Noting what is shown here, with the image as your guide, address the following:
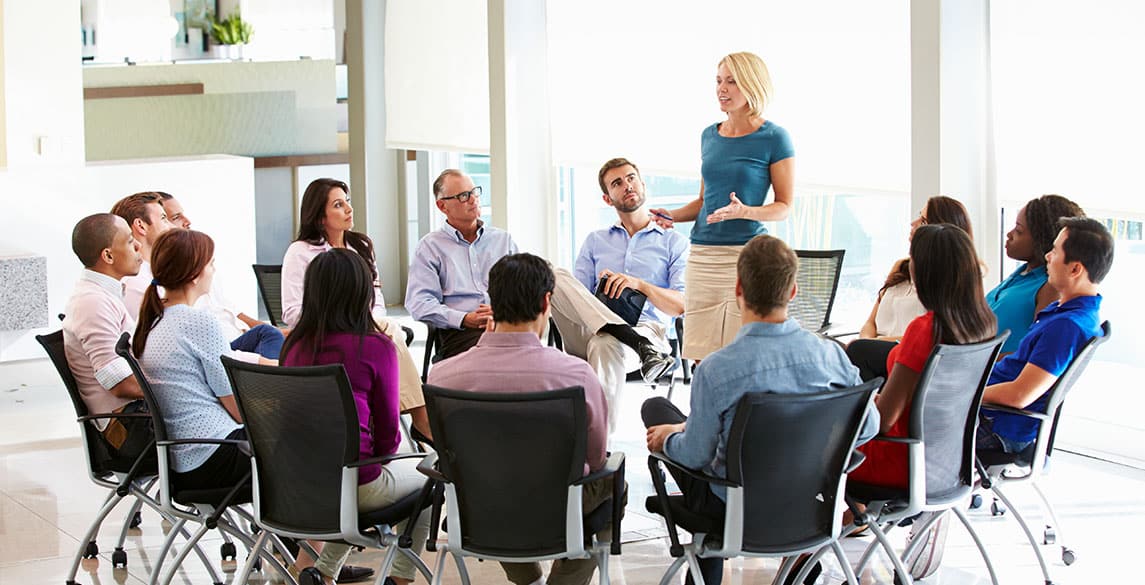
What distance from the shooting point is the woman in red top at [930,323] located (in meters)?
3.48

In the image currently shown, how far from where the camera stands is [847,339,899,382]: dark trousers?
4430mm

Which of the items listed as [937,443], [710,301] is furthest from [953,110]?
[937,443]

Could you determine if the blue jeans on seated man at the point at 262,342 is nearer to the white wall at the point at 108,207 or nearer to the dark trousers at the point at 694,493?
the dark trousers at the point at 694,493

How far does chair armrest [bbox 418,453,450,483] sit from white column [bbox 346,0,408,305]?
7259 mm

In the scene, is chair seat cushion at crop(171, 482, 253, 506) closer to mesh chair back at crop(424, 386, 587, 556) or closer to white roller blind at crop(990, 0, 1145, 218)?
mesh chair back at crop(424, 386, 587, 556)

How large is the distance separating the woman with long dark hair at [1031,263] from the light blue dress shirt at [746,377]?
1.29 m

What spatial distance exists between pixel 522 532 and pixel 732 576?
128cm

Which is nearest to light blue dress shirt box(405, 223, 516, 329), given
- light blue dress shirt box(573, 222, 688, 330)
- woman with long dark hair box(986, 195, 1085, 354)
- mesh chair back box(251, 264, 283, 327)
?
light blue dress shirt box(573, 222, 688, 330)

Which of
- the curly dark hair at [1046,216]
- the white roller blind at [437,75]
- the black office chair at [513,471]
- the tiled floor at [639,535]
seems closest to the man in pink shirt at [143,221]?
the tiled floor at [639,535]

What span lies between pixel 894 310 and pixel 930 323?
49.5 inches

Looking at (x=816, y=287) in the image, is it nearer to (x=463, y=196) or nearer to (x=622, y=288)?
(x=622, y=288)

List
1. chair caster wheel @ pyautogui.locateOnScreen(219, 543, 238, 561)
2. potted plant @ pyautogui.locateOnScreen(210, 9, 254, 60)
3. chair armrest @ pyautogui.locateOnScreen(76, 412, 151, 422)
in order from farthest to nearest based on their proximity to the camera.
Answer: potted plant @ pyautogui.locateOnScreen(210, 9, 254, 60)
chair caster wheel @ pyautogui.locateOnScreen(219, 543, 238, 561)
chair armrest @ pyautogui.locateOnScreen(76, 412, 151, 422)

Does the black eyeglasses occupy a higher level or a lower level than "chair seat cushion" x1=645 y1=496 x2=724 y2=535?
higher

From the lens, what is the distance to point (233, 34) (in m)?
15.0
